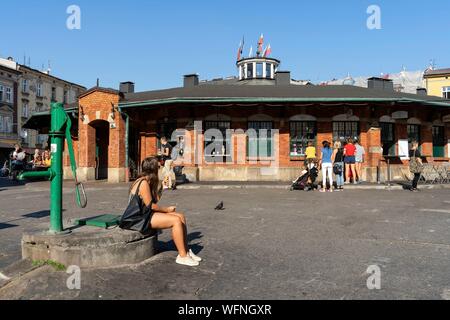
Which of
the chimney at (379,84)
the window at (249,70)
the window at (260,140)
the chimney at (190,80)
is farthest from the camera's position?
the window at (249,70)

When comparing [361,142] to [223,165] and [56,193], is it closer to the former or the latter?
[223,165]

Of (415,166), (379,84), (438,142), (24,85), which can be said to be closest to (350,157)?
(415,166)

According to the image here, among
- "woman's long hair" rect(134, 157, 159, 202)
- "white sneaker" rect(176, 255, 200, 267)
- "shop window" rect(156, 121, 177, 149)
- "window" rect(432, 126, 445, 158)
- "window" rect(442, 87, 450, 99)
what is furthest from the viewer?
"window" rect(442, 87, 450, 99)

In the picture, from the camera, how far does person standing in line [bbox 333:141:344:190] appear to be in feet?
45.0

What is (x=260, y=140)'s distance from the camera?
1758 centimetres

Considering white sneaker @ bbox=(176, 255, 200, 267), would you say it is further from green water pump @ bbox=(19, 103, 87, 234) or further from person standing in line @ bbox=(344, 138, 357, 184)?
person standing in line @ bbox=(344, 138, 357, 184)

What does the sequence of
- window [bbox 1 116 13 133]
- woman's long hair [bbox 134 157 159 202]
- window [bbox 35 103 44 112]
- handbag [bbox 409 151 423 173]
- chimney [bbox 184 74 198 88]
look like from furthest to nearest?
window [bbox 35 103 44 112] → window [bbox 1 116 13 133] → chimney [bbox 184 74 198 88] → handbag [bbox 409 151 423 173] → woman's long hair [bbox 134 157 159 202]

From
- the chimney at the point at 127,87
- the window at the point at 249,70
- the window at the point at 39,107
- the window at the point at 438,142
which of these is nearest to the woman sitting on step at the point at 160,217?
the window at the point at 438,142

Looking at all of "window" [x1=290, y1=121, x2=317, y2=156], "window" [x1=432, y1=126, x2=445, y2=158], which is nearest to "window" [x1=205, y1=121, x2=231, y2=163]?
"window" [x1=290, y1=121, x2=317, y2=156]

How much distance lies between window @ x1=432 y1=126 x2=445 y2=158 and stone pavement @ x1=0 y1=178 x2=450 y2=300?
12.2 m

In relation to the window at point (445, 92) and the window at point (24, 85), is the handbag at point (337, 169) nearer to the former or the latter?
the window at point (445, 92)

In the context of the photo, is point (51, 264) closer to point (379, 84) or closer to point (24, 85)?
point (379, 84)

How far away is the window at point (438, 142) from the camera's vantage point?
20125mm

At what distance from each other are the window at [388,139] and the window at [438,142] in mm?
3214
